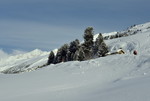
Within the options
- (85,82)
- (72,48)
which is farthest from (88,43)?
(85,82)

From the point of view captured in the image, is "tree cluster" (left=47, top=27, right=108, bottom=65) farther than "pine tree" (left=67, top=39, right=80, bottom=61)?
No

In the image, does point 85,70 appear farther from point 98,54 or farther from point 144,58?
point 98,54

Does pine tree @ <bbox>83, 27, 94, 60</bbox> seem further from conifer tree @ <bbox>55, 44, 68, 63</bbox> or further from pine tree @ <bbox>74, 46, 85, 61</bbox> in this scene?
conifer tree @ <bbox>55, 44, 68, 63</bbox>

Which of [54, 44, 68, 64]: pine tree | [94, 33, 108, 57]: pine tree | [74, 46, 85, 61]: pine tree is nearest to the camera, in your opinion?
[74, 46, 85, 61]: pine tree

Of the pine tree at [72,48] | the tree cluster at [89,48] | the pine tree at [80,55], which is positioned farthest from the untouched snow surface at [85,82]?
the pine tree at [72,48]

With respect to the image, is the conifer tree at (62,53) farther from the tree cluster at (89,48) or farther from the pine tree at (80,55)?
the pine tree at (80,55)

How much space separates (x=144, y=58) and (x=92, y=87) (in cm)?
737

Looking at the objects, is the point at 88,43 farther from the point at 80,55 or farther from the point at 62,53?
the point at 62,53

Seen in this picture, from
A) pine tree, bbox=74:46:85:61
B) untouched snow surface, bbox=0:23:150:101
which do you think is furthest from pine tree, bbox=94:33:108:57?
untouched snow surface, bbox=0:23:150:101

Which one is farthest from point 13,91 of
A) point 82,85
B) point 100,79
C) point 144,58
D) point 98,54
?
point 98,54

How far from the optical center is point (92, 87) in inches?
775

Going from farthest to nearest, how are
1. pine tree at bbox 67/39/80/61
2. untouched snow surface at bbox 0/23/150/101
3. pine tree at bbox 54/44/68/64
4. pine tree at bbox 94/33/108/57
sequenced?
1. pine tree at bbox 54/44/68/64
2. pine tree at bbox 67/39/80/61
3. pine tree at bbox 94/33/108/57
4. untouched snow surface at bbox 0/23/150/101

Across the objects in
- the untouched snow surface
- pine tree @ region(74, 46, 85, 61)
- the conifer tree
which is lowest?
the untouched snow surface

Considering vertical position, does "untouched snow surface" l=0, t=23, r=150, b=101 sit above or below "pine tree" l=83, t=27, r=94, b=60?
below
